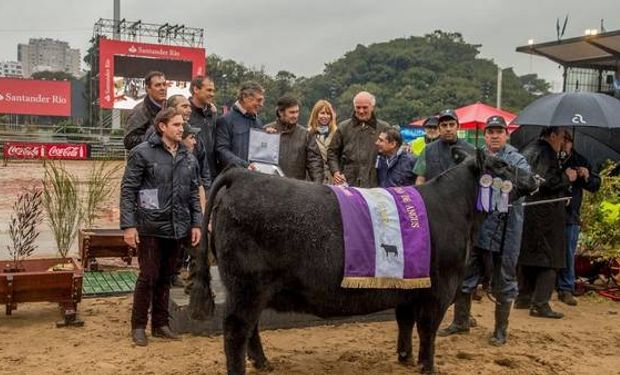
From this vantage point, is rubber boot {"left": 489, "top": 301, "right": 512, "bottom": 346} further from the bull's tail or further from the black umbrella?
the bull's tail

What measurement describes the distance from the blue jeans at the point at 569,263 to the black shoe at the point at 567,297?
37 millimetres

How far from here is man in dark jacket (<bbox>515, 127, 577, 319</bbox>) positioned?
719 cm

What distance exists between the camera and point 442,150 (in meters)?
6.41

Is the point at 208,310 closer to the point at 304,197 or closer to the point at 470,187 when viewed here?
the point at 304,197

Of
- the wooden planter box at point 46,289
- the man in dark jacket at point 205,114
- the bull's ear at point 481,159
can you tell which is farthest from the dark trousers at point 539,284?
the wooden planter box at point 46,289

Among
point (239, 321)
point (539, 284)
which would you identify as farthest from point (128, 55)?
point (239, 321)

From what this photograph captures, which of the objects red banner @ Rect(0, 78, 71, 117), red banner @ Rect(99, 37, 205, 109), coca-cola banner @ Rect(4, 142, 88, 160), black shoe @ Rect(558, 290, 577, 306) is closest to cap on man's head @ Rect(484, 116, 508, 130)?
black shoe @ Rect(558, 290, 577, 306)

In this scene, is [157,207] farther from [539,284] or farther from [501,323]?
[539,284]

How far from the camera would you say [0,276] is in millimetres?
5891

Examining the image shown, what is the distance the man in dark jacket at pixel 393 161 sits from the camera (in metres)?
6.77

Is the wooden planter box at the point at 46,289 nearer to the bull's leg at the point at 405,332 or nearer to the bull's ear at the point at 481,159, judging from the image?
the bull's leg at the point at 405,332

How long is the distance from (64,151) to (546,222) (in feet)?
91.2

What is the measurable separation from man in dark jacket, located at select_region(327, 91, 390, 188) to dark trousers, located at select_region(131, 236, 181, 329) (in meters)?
2.11

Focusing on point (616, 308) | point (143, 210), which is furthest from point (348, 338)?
point (616, 308)
